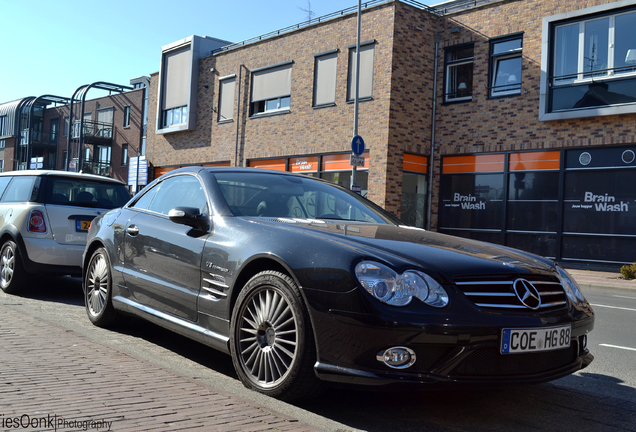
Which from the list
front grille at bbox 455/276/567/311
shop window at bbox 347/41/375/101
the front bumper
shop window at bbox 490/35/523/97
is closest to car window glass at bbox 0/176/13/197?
the front bumper

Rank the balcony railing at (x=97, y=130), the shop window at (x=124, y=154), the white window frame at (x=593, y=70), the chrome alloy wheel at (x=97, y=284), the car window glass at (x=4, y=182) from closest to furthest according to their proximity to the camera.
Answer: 1. the chrome alloy wheel at (x=97, y=284)
2. the car window glass at (x=4, y=182)
3. the white window frame at (x=593, y=70)
4. the shop window at (x=124, y=154)
5. the balcony railing at (x=97, y=130)

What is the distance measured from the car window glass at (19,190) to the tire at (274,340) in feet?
17.5

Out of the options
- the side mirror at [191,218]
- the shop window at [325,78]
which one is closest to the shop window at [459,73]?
the shop window at [325,78]

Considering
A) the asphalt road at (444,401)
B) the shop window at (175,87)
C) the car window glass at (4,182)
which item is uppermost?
the shop window at (175,87)

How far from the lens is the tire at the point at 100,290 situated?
5426mm

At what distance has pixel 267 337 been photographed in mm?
3607

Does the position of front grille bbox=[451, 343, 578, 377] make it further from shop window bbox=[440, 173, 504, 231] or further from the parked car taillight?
shop window bbox=[440, 173, 504, 231]

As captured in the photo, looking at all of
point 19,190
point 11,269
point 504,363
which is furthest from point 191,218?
point 19,190

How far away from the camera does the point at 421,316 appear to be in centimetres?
306

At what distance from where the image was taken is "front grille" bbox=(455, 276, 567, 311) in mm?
3203

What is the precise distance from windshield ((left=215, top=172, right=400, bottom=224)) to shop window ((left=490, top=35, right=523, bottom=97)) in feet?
46.8

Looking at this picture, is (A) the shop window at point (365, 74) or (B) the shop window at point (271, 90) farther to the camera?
(B) the shop window at point (271, 90)

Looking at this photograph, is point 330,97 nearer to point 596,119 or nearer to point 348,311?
point 596,119

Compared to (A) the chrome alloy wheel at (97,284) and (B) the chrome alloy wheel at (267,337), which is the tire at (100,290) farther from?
(B) the chrome alloy wheel at (267,337)
